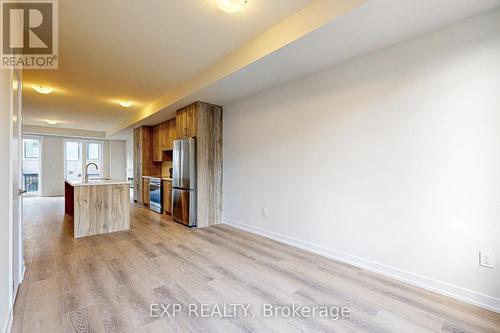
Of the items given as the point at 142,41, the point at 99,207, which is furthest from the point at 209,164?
the point at 142,41

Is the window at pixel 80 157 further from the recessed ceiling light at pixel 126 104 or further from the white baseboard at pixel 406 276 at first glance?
the white baseboard at pixel 406 276

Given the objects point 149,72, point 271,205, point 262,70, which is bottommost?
point 271,205

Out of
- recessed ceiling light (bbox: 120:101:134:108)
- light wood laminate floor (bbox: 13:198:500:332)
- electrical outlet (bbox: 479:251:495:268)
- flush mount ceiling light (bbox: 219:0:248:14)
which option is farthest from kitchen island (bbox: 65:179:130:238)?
electrical outlet (bbox: 479:251:495:268)

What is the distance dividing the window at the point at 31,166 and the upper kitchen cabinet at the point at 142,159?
445 centimetres

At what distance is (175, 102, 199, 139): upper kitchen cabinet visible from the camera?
4348mm

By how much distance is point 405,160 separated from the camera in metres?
2.33

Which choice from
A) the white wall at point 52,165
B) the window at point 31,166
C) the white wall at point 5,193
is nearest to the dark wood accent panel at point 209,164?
the white wall at point 5,193

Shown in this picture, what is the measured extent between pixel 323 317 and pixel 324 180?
1637 mm

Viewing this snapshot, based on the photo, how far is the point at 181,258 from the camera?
9.37 ft

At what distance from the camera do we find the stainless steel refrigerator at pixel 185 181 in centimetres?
429

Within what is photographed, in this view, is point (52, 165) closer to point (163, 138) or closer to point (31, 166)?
point (31, 166)

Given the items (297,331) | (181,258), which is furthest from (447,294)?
(181,258)

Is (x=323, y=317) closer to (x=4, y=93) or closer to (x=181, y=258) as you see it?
(x=181, y=258)

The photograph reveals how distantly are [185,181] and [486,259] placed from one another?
163 inches
